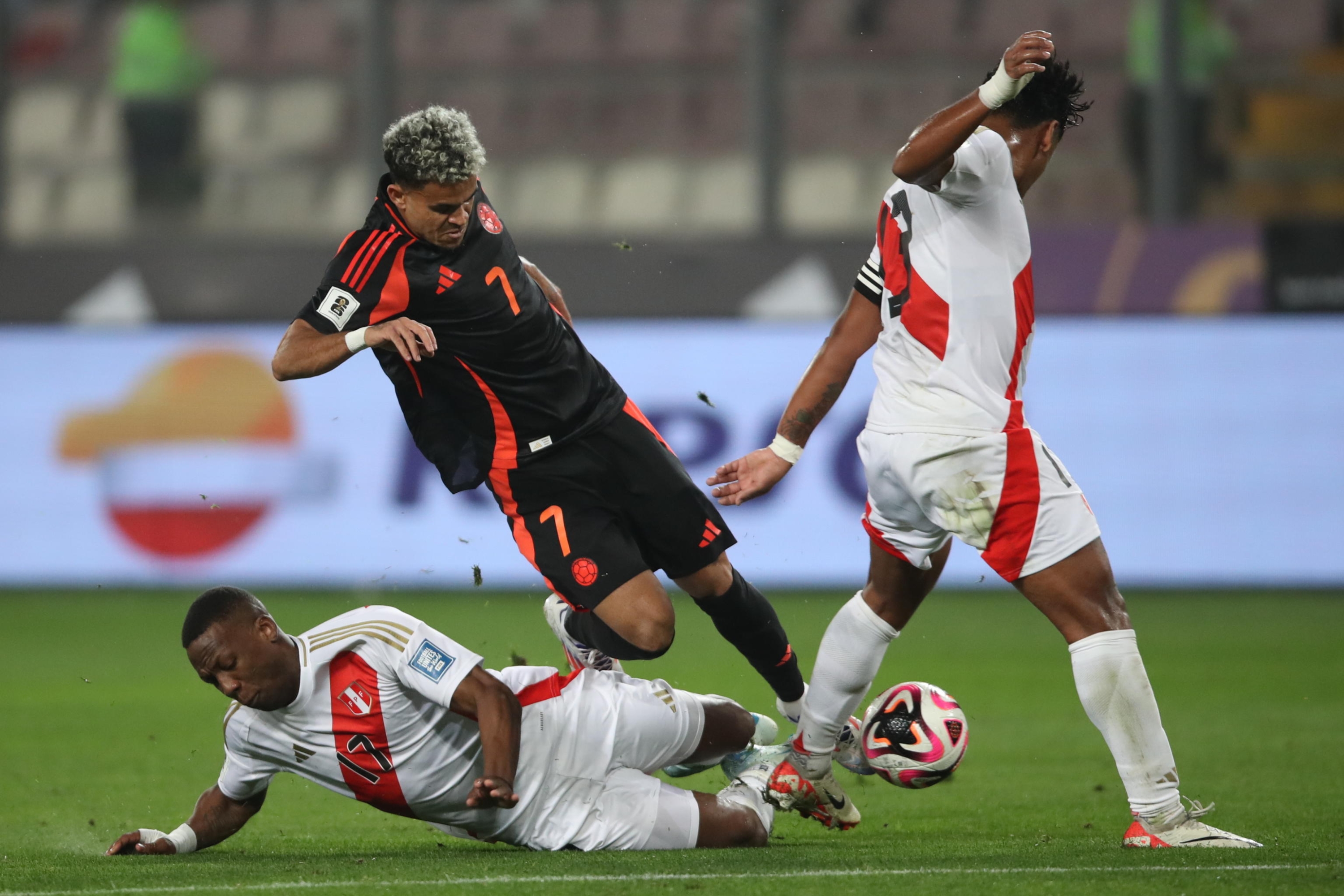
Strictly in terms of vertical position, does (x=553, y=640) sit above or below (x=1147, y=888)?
below

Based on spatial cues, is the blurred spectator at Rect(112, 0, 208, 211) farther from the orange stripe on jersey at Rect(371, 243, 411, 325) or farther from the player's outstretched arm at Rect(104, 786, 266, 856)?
the player's outstretched arm at Rect(104, 786, 266, 856)

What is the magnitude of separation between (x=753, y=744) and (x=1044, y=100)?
2.06 metres

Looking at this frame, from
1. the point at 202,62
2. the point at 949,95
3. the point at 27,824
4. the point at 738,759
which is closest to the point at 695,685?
the point at 738,759

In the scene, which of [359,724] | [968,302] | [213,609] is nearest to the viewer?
[213,609]

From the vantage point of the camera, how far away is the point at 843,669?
4.88 metres

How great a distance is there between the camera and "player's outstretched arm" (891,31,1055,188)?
13.5ft

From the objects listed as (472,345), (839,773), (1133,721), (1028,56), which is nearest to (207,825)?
(472,345)

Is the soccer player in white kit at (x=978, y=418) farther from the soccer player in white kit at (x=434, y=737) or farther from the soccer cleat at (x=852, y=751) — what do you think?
the soccer player in white kit at (x=434, y=737)

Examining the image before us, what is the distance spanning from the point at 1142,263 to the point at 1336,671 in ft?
12.6

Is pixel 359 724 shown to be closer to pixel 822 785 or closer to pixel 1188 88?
pixel 822 785

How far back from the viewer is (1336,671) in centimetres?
808

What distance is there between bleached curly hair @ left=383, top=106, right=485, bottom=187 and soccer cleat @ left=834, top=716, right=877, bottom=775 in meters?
1.98

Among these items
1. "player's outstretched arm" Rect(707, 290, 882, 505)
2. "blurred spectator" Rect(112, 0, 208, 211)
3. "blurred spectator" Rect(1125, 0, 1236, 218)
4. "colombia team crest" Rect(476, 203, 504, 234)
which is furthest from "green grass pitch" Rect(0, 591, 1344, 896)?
"blurred spectator" Rect(112, 0, 208, 211)

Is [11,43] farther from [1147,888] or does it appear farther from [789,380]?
[1147,888]
